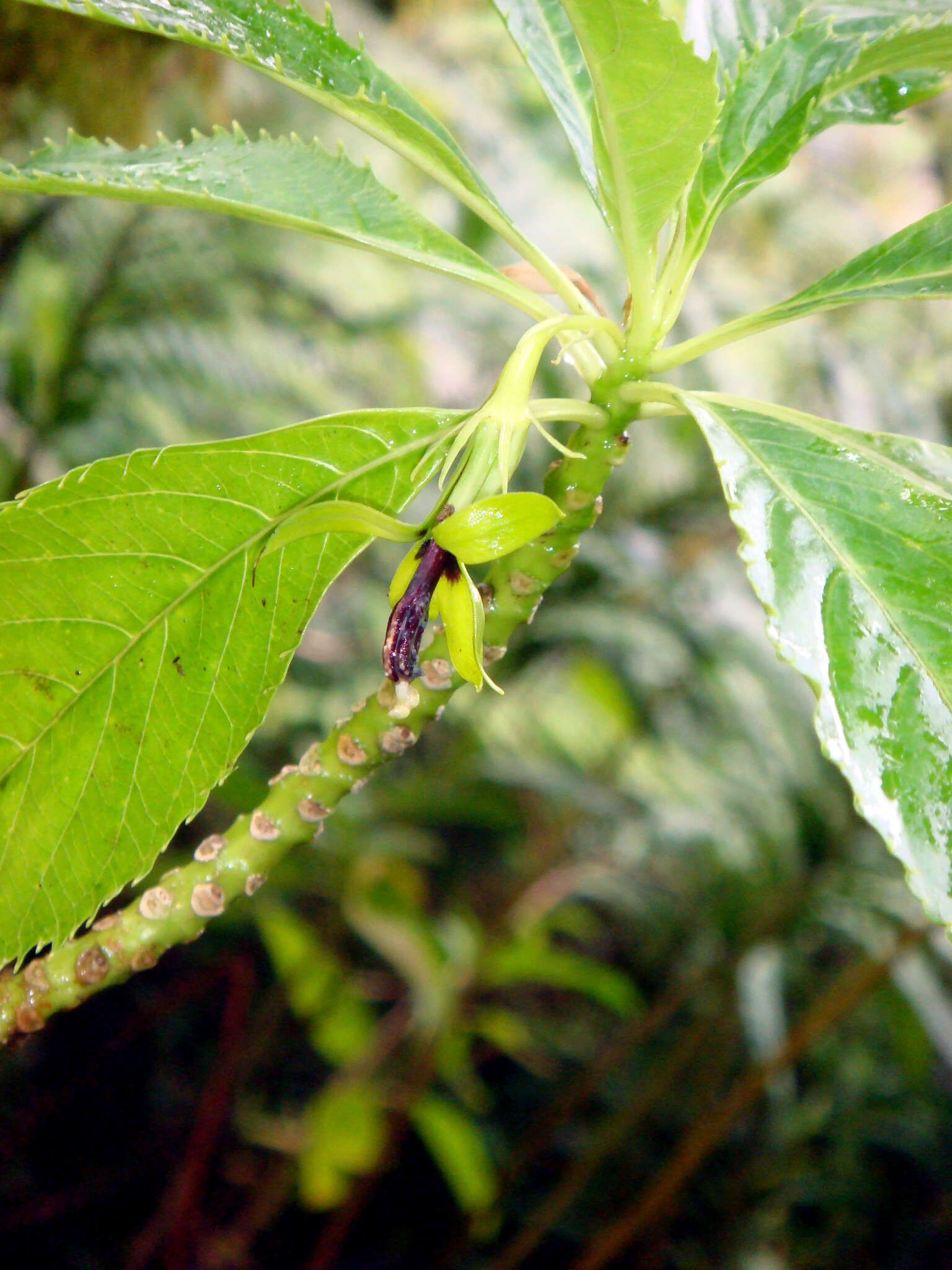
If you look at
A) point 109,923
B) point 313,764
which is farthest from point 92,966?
point 313,764

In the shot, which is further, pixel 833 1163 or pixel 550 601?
pixel 833 1163

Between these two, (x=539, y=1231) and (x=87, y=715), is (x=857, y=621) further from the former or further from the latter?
(x=539, y=1231)

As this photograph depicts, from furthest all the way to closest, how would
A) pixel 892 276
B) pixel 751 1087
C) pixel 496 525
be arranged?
pixel 751 1087, pixel 892 276, pixel 496 525

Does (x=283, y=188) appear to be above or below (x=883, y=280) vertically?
above

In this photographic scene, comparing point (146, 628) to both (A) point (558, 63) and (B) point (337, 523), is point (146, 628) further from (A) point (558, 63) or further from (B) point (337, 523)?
(A) point (558, 63)

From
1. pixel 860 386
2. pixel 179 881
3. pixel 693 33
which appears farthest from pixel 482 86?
pixel 179 881

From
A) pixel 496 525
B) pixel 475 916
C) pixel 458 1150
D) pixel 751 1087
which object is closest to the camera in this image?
pixel 496 525

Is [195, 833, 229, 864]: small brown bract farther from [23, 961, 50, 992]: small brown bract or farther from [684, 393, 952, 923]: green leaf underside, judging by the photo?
[684, 393, 952, 923]: green leaf underside
